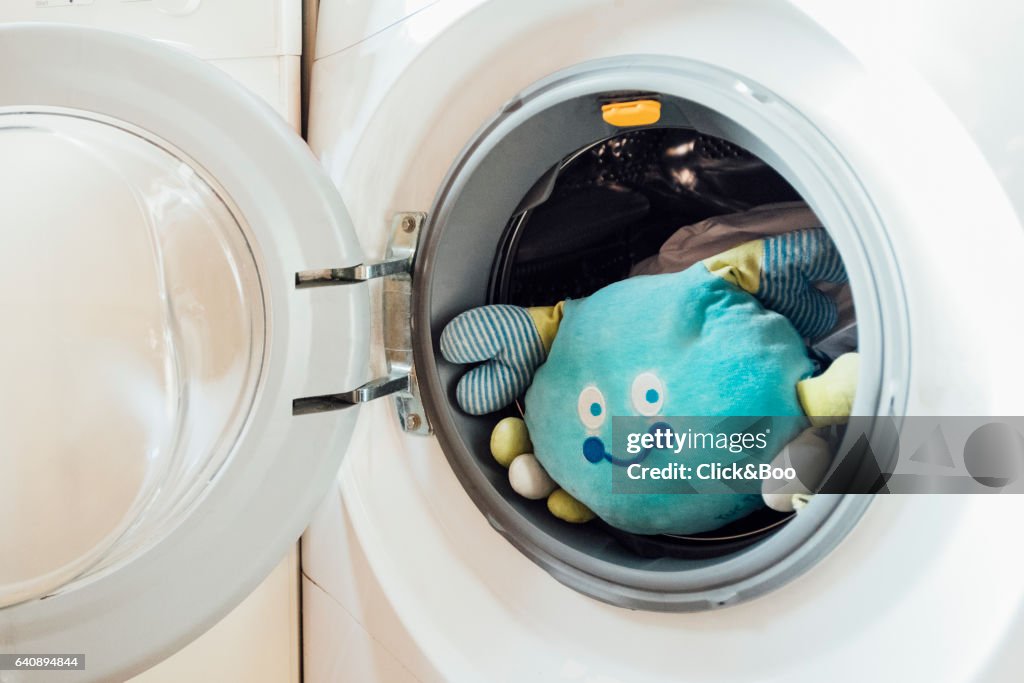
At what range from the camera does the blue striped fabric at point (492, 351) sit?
2.41 feet

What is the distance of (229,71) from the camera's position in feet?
2.64

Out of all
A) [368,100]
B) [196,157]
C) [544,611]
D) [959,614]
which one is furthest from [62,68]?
[959,614]

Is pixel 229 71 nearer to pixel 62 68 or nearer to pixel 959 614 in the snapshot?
pixel 62 68

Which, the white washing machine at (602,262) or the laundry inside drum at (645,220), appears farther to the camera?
the laundry inside drum at (645,220)

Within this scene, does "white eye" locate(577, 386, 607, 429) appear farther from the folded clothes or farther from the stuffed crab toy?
the folded clothes

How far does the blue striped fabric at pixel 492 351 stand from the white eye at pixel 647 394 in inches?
5.2

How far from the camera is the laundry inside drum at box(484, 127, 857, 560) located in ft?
2.39

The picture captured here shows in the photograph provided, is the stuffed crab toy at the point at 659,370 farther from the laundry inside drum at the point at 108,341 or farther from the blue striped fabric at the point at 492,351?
the laundry inside drum at the point at 108,341

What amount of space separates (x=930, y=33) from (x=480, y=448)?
48 cm

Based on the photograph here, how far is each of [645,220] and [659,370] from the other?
0.25 metres

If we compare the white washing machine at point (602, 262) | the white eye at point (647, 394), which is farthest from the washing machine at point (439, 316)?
the white eye at point (647, 394)

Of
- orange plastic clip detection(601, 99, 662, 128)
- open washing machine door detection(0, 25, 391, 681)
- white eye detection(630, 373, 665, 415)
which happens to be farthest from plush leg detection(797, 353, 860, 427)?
open washing machine door detection(0, 25, 391, 681)

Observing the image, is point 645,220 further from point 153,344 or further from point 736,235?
point 153,344

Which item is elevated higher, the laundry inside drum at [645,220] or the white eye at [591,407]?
the laundry inside drum at [645,220]
